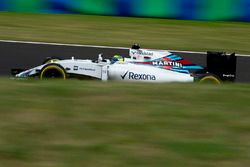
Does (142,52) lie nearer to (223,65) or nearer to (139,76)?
(139,76)

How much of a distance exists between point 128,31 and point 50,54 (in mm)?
2508

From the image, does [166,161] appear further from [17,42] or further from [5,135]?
[17,42]

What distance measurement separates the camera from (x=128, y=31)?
44.3 feet

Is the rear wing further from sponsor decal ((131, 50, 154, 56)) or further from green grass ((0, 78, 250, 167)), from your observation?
green grass ((0, 78, 250, 167))

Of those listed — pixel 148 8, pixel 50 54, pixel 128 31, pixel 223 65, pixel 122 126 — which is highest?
pixel 148 8

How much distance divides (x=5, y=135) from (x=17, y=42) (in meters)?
8.52

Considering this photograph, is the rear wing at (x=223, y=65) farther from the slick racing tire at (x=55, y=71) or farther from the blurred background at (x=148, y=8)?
the blurred background at (x=148, y=8)

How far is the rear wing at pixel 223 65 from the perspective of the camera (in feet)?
28.3

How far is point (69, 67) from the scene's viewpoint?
8.52 meters

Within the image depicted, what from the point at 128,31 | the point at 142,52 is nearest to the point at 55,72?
the point at 142,52

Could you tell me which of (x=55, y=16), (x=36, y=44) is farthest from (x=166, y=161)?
(x=55, y=16)

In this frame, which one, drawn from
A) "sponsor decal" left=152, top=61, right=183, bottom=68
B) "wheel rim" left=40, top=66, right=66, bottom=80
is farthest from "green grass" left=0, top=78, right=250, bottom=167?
"sponsor decal" left=152, top=61, right=183, bottom=68

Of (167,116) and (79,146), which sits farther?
(167,116)

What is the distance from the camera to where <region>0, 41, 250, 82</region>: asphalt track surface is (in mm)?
11002
